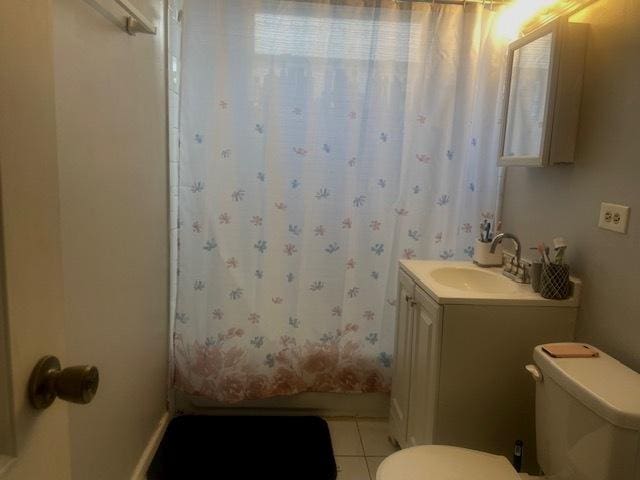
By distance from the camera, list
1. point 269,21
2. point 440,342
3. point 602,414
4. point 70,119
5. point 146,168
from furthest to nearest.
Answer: point 269,21 → point 146,168 → point 440,342 → point 70,119 → point 602,414

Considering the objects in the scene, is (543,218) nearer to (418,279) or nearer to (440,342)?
(418,279)

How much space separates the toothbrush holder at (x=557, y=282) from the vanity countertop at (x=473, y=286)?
0.02 metres

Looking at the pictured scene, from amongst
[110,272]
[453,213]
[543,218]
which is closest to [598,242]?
[543,218]

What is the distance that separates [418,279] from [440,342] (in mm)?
307

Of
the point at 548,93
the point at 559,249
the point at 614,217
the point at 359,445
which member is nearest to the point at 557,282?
the point at 559,249

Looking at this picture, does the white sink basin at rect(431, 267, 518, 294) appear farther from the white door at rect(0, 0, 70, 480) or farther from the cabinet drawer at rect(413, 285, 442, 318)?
the white door at rect(0, 0, 70, 480)

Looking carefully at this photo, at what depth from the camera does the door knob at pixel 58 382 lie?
23.9 inches

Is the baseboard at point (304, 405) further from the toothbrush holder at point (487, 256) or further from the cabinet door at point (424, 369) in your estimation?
the toothbrush holder at point (487, 256)

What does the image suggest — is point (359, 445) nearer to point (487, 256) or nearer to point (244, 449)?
point (244, 449)

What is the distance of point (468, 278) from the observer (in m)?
2.16

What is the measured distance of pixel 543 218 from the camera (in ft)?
6.56

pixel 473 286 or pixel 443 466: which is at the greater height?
pixel 473 286

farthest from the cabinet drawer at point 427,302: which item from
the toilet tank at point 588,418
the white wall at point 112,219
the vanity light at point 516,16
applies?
the vanity light at point 516,16

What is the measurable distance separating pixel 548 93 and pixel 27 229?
180 centimetres
